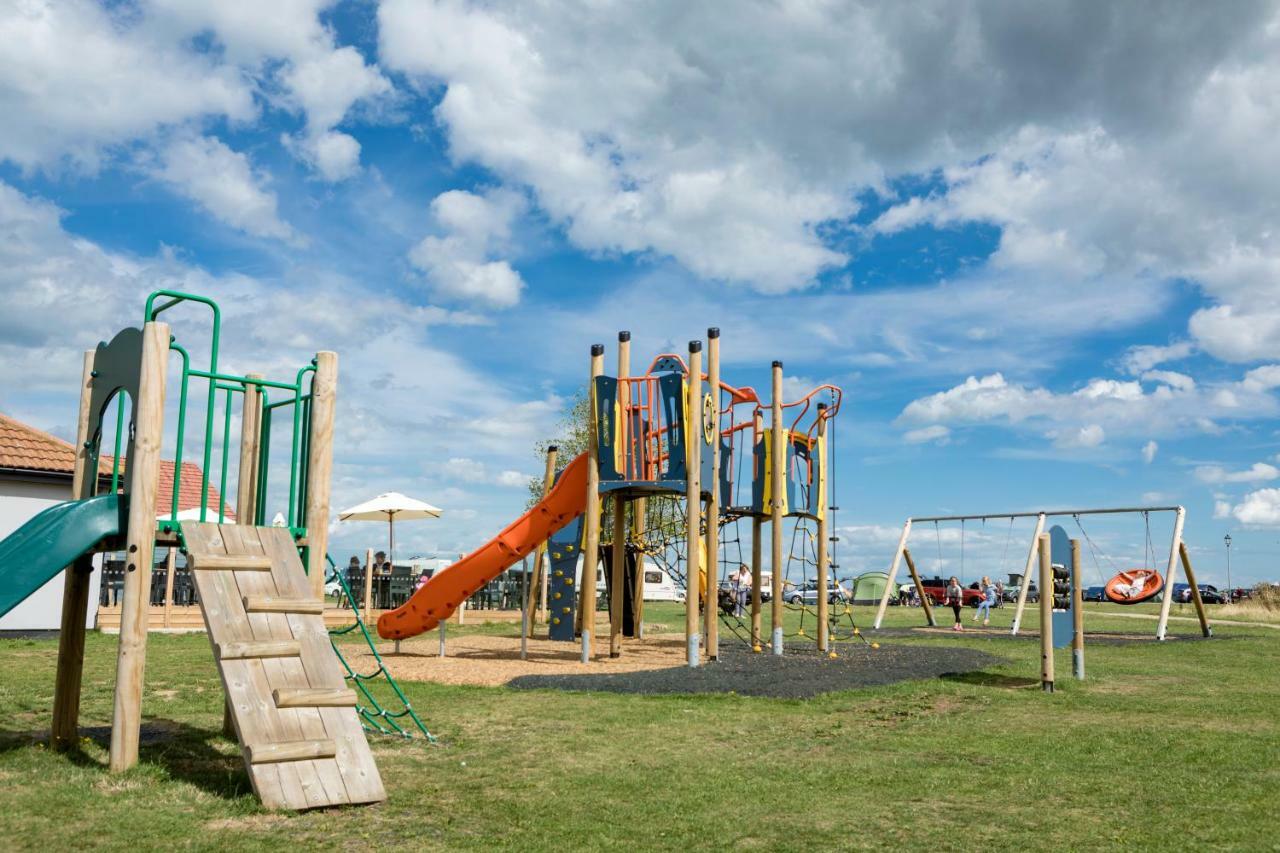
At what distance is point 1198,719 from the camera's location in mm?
10586

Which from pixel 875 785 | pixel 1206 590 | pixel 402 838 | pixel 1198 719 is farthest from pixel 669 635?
pixel 1206 590

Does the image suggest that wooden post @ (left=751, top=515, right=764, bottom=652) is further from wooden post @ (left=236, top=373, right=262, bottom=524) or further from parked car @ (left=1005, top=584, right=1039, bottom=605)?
parked car @ (left=1005, top=584, right=1039, bottom=605)

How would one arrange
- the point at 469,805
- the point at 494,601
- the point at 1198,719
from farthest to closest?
the point at 494,601 → the point at 1198,719 → the point at 469,805

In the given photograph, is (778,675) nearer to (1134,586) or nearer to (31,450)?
(31,450)

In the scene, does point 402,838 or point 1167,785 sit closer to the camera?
point 402,838

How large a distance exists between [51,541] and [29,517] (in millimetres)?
13656

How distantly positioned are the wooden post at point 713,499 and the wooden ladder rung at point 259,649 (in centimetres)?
862

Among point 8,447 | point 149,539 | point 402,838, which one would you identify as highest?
point 8,447

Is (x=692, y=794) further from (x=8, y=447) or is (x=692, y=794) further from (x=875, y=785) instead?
(x=8, y=447)

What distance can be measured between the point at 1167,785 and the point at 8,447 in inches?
775

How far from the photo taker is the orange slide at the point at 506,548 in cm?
1631

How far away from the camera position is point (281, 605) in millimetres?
7387

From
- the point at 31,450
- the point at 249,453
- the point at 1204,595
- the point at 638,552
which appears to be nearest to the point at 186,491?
the point at 31,450

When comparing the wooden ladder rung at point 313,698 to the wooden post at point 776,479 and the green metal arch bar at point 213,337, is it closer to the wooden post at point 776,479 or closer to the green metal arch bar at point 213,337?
the green metal arch bar at point 213,337
